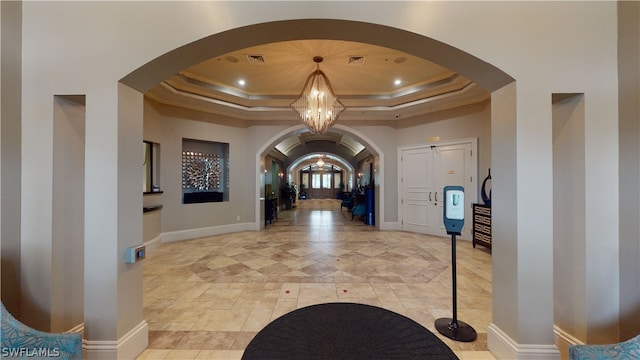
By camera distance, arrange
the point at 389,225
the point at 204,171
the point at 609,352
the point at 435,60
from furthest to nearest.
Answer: the point at 389,225 < the point at 204,171 < the point at 435,60 < the point at 609,352

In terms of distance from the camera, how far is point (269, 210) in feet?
26.7

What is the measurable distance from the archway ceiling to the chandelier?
1.00ft

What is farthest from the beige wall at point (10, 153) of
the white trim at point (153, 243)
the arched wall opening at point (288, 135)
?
the arched wall opening at point (288, 135)

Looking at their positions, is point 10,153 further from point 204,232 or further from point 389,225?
point 389,225

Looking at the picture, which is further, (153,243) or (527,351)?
(153,243)

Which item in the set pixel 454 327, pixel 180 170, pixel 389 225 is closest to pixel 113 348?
pixel 454 327

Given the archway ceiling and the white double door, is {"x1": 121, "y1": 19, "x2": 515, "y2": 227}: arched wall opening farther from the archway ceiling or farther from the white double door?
the white double door

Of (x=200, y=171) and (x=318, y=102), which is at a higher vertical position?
(x=318, y=102)

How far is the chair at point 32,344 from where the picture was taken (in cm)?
125

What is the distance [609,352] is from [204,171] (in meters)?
7.10

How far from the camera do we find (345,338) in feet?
4.12

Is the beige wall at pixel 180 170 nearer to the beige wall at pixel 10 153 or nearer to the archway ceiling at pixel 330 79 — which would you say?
the archway ceiling at pixel 330 79

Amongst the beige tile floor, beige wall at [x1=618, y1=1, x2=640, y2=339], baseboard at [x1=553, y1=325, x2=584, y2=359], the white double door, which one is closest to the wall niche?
the beige tile floor

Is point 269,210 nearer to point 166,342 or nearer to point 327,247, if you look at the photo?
point 327,247
